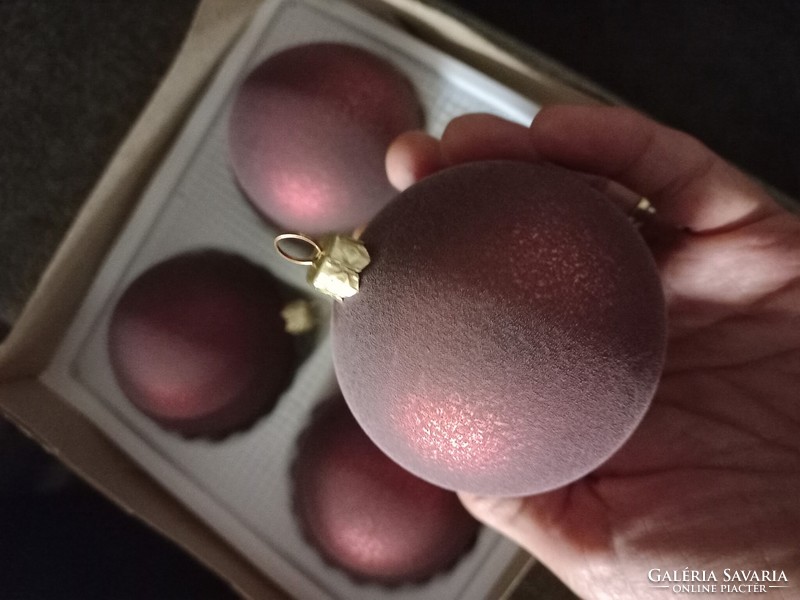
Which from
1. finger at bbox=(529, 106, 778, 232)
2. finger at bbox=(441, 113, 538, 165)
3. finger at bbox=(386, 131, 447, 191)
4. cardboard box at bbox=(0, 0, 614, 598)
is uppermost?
finger at bbox=(529, 106, 778, 232)

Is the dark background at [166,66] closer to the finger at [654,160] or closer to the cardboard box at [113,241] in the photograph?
the cardboard box at [113,241]

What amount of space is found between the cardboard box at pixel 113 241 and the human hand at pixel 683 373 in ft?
0.42

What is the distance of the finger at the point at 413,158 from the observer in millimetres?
592

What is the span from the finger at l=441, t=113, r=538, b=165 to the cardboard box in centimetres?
15

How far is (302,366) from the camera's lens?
790mm

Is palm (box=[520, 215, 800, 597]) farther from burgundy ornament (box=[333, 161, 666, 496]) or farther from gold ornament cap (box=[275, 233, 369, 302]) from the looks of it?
gold ornament cap (box=[275, 233, 369, 302])

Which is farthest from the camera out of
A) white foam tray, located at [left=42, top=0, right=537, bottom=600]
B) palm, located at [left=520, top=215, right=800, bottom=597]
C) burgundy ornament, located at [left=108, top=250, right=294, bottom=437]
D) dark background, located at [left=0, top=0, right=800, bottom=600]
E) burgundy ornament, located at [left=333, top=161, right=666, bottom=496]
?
dark background, located at [left=0, top=0, right=800, bottom=600]

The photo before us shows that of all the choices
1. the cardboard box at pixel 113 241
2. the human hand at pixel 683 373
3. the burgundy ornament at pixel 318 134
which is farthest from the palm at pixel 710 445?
the burgundy ornament at pixel 318 134

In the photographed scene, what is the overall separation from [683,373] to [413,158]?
308 mm

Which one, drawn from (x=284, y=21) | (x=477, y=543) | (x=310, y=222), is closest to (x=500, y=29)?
(x=284, y=21)

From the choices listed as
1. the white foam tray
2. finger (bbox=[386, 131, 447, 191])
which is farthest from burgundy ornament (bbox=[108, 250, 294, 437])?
finger (bbox=[386, 131, 447, 191])

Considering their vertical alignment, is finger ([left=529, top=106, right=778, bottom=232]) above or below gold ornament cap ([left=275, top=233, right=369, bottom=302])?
above

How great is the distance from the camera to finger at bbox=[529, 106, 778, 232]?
22.7 inches

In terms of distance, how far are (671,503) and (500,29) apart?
67 cm
